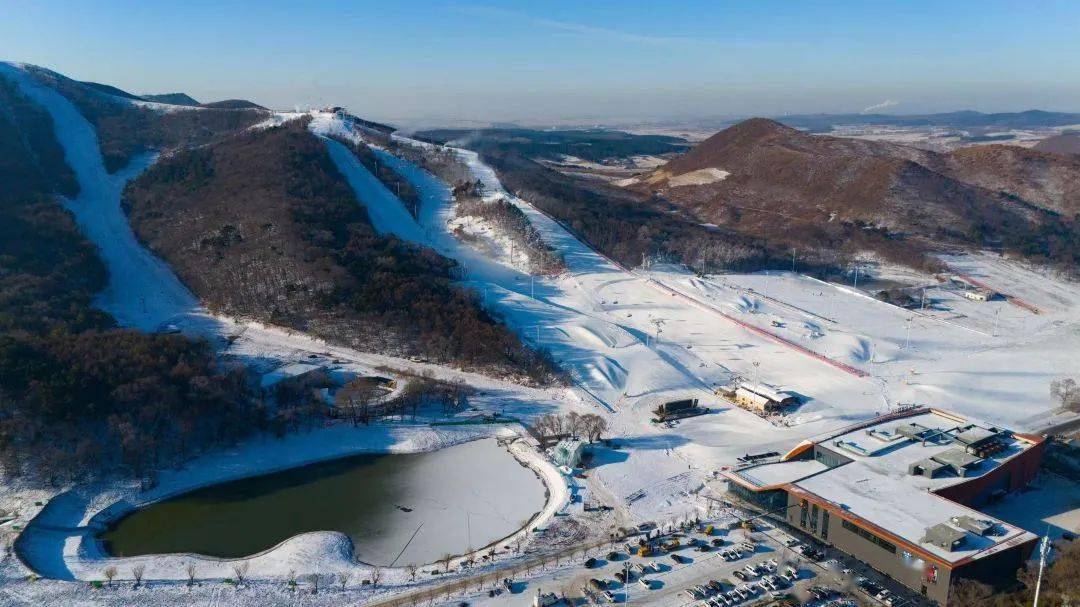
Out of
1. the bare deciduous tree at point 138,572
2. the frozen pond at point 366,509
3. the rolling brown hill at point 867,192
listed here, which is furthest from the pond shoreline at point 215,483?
the rolling brown hill at point 867,192

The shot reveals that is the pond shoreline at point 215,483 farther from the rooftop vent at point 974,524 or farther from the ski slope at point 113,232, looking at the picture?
the ski slope at point 113,232

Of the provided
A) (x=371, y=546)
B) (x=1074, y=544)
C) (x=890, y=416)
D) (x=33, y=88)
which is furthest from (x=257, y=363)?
(x=33, y=88)

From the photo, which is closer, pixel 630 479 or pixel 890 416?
pixel 630 479

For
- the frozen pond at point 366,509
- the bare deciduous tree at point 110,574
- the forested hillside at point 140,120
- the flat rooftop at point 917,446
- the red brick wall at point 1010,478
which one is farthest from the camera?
the forested hillside at point 140,120

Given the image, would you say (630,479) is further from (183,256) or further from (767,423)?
(183,256)

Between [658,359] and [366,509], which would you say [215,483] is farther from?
[658,359]

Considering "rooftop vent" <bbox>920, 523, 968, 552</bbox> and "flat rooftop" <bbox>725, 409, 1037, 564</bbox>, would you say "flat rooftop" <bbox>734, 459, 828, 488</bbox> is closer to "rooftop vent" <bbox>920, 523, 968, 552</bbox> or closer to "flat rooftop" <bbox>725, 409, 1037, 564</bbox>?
"flat rooftop" <bbox>725, 409, 1037, 564</bbox>

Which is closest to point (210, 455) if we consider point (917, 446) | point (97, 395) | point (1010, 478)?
point (97, 395)
